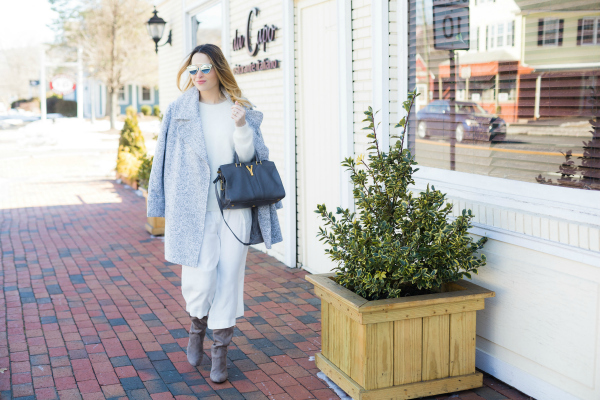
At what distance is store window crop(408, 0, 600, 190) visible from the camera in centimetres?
326

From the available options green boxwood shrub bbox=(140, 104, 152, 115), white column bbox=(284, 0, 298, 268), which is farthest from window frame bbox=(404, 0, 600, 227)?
green boxwood shrub bbox=(140, 104, 152, 115)

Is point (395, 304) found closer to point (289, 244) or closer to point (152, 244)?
point (289, 244)

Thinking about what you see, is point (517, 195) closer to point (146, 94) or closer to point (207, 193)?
point (207, 193)

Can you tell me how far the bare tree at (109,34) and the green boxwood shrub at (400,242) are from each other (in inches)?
1113

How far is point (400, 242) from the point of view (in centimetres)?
351

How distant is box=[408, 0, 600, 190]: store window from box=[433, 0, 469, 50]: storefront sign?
1 centimetres

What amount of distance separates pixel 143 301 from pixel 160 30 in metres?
7.14

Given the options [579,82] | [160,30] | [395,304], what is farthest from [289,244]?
[160,30]

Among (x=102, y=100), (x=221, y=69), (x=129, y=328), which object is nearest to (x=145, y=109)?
(x=102, y=100)

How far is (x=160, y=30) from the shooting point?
36.7 feet

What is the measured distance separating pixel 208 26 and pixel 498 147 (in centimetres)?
603

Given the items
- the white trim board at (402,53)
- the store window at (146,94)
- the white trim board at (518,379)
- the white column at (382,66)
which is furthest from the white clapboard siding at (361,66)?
the store window at (146,94)

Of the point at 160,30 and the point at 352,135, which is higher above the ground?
the point at 160,30

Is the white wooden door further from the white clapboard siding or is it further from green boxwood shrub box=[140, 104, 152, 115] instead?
green boxwood shrub box=[140, 104, 152, 115]
